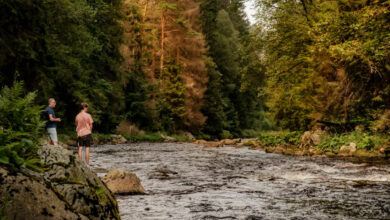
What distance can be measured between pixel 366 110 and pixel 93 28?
23.6 meters

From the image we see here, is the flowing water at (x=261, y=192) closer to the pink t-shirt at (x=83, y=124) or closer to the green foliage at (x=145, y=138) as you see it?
the pink t-shirt at (x=83, y=124)

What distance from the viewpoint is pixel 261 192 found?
9.43 metres

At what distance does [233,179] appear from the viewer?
38.2 ft

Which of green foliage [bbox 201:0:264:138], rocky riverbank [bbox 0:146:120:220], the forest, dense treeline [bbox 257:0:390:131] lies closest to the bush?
rocky riverbank [bbox 0:146:120:220]

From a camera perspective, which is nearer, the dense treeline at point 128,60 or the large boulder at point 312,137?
the dense treeline at point 128,60

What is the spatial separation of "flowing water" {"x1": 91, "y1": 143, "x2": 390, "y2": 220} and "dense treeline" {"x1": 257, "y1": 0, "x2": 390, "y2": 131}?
17.4ft

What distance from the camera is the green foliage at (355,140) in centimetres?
1845

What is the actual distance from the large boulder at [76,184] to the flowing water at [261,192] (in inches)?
62.0

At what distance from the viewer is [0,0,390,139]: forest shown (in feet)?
60.4

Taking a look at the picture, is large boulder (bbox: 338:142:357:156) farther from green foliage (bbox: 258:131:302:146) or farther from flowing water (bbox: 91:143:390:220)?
green foliage (bbox: 258:131:302:146)

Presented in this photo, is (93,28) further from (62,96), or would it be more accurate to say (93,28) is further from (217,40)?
(217,40)

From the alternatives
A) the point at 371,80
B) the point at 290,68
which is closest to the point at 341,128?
the point at 371,80

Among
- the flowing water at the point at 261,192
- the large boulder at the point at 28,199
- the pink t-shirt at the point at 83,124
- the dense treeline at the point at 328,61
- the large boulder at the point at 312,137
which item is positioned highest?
the dense treeline at the point at 328,61

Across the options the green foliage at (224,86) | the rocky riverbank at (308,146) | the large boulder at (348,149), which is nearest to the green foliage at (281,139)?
the rocky riverbank at (308,146)
